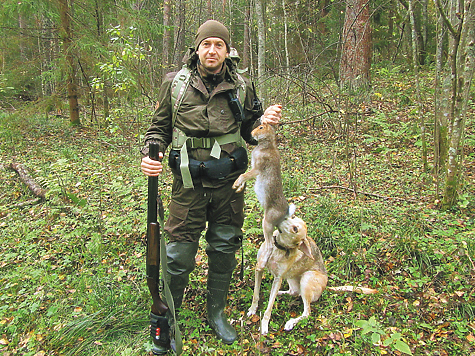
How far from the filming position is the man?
3031 mm

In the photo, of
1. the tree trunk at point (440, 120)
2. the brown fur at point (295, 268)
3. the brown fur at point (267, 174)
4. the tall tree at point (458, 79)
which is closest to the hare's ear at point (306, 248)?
the brown fur at point (295, 268)

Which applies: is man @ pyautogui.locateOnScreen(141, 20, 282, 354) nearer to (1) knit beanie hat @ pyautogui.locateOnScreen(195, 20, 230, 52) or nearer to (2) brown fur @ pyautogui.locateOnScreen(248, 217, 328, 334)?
(1) knit beanie hat @ pyautogui.locateOnScreen(195, 20, 230, 52)

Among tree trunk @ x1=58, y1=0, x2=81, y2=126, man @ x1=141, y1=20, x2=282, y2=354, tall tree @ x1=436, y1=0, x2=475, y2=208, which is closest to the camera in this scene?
man @ x1=141, y1=20, x2=282, y2=354

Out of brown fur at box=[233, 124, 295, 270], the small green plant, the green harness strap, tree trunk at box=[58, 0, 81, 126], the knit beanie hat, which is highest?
tree trunk at box=[58, 0, 81, 126]

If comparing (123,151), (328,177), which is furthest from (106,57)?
(328,177)

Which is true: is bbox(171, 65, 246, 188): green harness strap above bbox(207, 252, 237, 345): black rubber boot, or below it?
above

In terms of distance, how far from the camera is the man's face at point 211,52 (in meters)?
3.00

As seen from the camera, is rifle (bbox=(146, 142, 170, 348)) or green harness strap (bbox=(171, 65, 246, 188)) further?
green harness strap (bbox=(171, 65, 246, 188))

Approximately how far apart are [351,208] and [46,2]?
11127 millimetres

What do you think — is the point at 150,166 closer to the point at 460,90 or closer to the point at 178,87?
the point at 178,87

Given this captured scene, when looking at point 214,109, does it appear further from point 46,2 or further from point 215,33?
point 46,2

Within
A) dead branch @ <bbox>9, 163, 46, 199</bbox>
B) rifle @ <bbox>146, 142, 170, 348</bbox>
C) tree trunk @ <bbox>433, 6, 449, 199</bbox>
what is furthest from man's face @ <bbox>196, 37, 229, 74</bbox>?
dead branch @ <bbox>9, 163, 46, 199</bbox>

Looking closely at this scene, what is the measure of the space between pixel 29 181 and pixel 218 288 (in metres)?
5.51

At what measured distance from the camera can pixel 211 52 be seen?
2.98 metres
